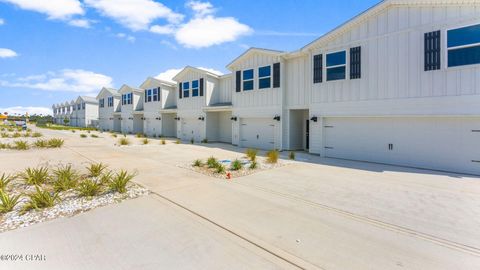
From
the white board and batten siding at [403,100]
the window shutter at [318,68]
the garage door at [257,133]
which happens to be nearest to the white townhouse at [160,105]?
the garage door at [257,133]

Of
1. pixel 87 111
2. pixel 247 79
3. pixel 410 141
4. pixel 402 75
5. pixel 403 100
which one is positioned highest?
pixel 87 111

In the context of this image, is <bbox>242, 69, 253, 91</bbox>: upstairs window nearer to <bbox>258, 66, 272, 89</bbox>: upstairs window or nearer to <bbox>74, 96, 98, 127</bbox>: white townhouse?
<bbox>258, 66, 272, 89</bbox>: upstairs window

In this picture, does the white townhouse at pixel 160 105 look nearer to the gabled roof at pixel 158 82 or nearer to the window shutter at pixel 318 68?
the gabled roof at pixel 158 82

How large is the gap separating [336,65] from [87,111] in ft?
168

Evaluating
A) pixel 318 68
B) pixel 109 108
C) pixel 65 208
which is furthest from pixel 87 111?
pixel 65 208

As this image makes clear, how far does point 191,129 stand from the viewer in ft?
72.3

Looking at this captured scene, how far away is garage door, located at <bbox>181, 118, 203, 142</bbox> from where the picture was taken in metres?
21.2

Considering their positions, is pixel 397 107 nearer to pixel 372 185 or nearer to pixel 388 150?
pixel 388 150

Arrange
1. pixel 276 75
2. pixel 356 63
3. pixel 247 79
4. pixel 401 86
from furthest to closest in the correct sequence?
1. pixel 247 79
2. pixel 276 75
3. pixel 356 63
4. pixel 401 86

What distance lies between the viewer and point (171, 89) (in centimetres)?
2608

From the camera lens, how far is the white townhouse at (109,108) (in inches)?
1414

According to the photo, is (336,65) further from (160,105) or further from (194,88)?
(160,105)

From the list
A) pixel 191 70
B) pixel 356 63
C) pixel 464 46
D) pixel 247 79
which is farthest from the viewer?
pixel 191 70

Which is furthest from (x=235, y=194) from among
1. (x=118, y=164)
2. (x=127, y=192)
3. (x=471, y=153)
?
(x=471, y=153)
